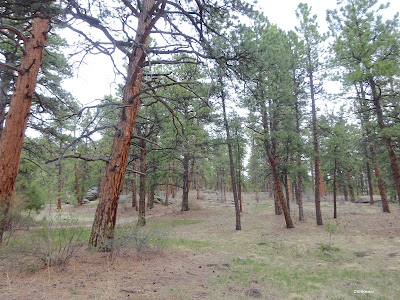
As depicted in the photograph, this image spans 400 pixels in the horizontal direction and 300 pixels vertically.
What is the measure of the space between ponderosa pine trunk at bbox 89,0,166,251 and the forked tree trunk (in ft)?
7.69

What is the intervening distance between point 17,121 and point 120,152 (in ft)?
11.1

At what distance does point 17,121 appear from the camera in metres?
6.62

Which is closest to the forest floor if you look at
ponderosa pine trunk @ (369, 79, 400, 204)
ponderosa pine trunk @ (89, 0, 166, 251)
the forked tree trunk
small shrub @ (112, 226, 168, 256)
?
small shrub @ (112, 226, 168, 256)

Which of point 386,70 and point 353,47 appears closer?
point 386,70

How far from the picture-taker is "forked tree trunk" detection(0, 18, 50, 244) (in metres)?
6.15

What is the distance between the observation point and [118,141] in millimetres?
5695

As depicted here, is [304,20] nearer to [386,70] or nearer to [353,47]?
[353,47]

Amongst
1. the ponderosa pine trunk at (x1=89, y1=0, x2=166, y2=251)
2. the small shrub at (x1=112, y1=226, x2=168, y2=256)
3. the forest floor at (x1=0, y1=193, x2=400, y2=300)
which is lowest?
the forest floor at (x1=0, y1=193, x2=400, y2=300)

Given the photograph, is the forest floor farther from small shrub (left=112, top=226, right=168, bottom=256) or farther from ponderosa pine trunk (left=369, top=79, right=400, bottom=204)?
Answer: ponderosa pine trunk (left=369, top=79, right=400, bottom=204)

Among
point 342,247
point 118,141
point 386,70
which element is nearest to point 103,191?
point 118,141

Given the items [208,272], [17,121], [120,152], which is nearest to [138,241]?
[208,272]

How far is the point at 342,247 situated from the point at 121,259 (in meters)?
7.22

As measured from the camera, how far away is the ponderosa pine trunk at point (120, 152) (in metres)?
5.34

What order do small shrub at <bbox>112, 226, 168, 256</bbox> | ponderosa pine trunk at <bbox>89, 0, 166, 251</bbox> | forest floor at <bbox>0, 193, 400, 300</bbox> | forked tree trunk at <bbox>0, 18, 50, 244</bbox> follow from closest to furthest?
forest floor at <bbox>0, 193, 400, 300</bbox>
ponderosa pine trunk at <bbox>89, 0, 166, 251</bbox>
small shrub at <bbox>112, 226, 168, 256</bbox>
forked tree trunk at <bbox>0, 18, 50, 244</bbox>
